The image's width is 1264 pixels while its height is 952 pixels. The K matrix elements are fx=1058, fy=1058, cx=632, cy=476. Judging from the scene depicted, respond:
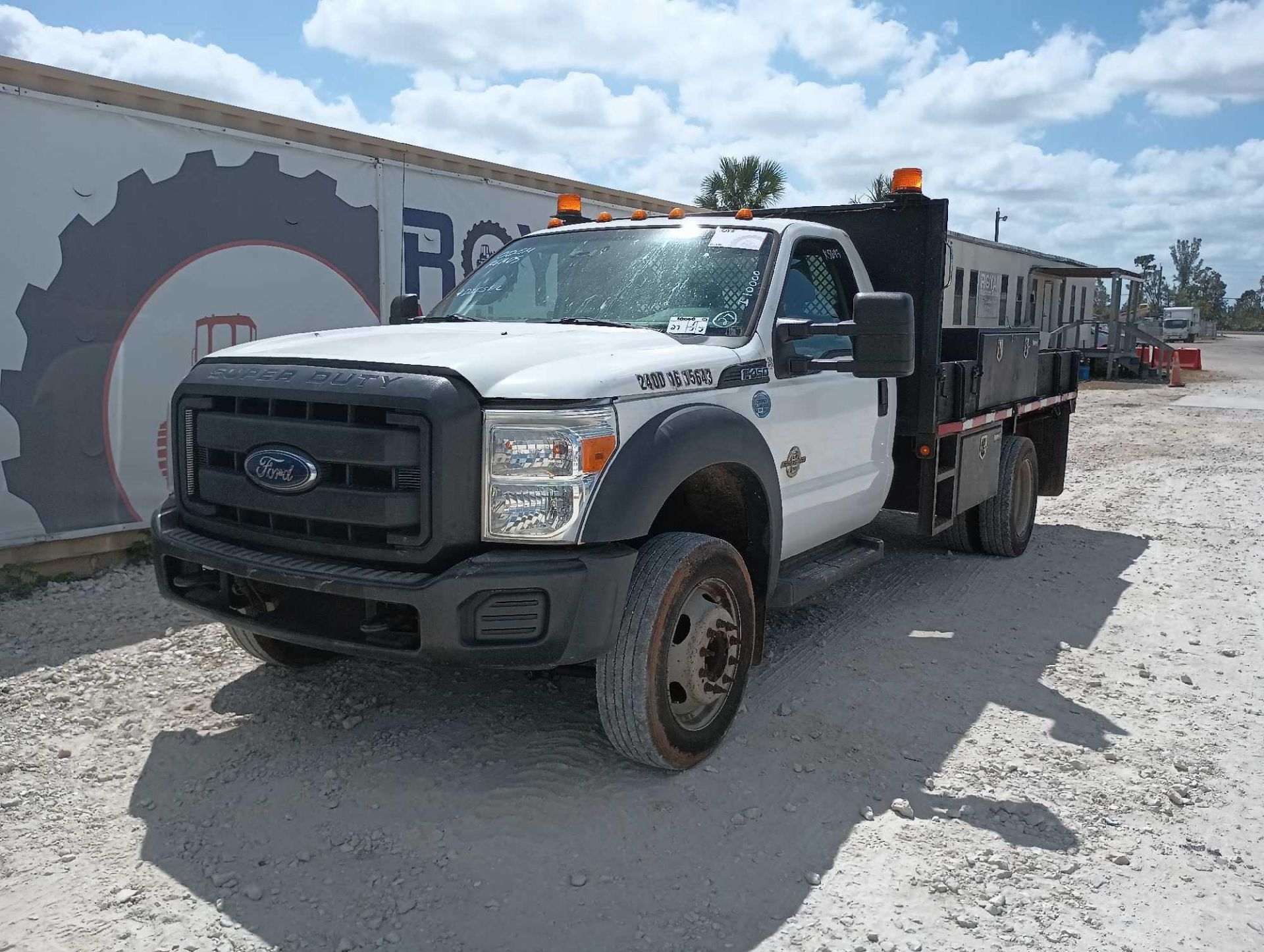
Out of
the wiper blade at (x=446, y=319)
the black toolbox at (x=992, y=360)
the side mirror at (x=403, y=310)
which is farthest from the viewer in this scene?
the black toolbox at (x=992, y=360)

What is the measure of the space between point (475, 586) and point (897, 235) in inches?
137

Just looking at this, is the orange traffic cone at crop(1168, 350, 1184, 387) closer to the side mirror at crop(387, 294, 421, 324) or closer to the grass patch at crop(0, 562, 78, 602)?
the side mirror at crop(387, 294, 421, 324)

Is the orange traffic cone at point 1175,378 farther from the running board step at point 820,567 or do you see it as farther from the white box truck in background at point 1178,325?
the white box truck in background at point 1178,325

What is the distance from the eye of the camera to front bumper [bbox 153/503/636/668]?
3191mm

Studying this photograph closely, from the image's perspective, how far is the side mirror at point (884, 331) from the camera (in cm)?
399

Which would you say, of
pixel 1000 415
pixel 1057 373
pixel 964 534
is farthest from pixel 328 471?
pixel 1057 373

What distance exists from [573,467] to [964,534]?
4.63 metres

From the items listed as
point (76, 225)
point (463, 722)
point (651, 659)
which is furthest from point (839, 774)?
point (76, 225)

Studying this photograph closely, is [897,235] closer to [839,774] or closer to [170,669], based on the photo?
[839,774]

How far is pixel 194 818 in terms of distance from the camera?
3461mm

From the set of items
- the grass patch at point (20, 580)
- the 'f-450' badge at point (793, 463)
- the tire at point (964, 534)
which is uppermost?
the 'f-450' badge at point (793, 463)

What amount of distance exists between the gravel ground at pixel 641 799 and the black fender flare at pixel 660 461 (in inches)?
38.9

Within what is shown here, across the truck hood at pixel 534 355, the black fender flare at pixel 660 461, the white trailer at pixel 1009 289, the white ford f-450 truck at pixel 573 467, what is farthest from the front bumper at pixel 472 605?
the white trailer at pixel 1009 289

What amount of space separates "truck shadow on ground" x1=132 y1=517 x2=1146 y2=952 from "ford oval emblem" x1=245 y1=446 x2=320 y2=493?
1072 mm
